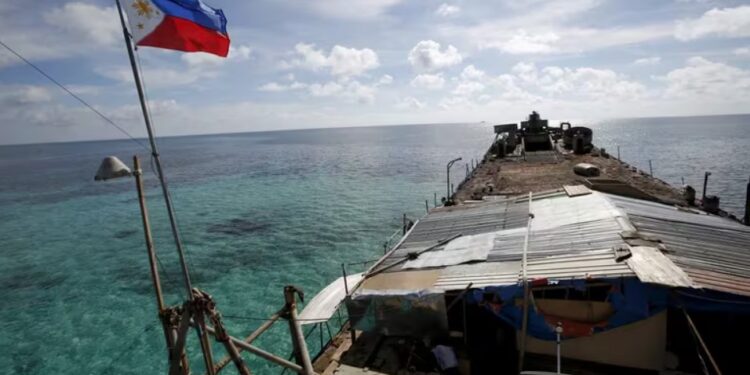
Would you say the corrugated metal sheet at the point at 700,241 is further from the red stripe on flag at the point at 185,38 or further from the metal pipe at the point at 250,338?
the red stripe on flag at the point at 185,38

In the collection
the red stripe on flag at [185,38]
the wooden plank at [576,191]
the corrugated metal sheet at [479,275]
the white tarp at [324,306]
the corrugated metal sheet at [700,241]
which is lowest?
the white tarp at [324,306]

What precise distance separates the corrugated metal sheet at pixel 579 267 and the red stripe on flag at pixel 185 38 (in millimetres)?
10764

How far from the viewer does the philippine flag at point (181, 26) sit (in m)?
7.33

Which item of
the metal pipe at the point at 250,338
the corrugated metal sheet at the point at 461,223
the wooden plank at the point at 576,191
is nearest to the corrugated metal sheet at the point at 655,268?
the corrugated metal sheet at the point at 461,223

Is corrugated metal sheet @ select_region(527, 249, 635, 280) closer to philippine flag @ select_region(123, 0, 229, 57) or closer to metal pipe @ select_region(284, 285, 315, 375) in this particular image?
metal pipe @ select_region(284, 285, 315, 375)

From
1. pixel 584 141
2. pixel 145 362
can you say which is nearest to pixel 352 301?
pixel 145 362

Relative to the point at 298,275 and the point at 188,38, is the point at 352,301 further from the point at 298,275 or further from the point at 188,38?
the point at 298,275

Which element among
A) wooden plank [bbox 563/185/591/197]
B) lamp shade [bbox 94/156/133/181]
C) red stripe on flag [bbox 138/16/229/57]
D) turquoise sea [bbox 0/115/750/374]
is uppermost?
red stripe on flag [bbox 138/16/229/57]

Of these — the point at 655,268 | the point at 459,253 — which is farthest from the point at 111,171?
the point at 655,268

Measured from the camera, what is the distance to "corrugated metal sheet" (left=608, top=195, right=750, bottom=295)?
11.4 m

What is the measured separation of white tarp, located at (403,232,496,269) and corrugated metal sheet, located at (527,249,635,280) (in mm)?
2152

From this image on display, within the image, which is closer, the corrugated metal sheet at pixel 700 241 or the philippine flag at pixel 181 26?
the philippine flag at pixel 181 26

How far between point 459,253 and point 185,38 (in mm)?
11878

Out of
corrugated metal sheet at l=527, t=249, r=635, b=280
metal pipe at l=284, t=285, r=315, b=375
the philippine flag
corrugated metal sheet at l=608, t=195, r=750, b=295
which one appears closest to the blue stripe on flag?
the philippine flag
